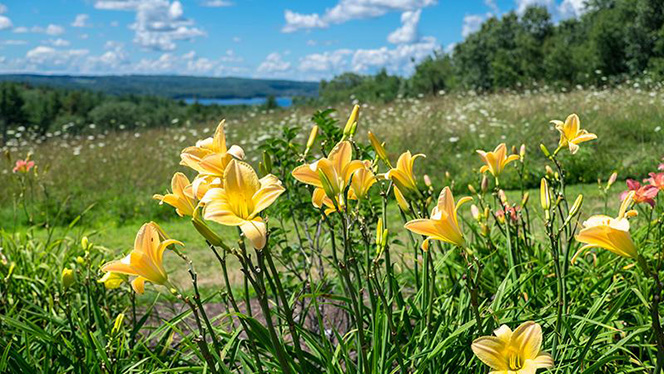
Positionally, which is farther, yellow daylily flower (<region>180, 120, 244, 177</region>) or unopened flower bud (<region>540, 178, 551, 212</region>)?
unopened flower bud (<region>540, 178, 551, 212</region>)

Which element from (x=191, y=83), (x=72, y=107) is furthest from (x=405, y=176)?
(x=191, y=83)

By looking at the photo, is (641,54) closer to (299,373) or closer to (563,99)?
(563,99)

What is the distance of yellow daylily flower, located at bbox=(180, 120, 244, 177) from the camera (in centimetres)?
137

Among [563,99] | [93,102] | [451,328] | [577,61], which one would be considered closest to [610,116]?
[563,99]

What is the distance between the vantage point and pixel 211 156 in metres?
1.37

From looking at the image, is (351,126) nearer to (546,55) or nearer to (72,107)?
(546,55)

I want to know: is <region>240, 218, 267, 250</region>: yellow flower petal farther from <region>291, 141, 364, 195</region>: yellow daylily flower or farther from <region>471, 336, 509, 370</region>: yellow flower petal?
<region>471, 336, 509, 370</region>: yellow flower petal

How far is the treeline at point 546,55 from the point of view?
2195 centimetres

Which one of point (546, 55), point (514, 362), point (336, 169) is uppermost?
point (546, 55)

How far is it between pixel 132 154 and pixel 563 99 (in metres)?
8.13

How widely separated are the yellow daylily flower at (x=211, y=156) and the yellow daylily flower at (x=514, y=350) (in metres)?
0.70

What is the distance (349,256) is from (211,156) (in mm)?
512

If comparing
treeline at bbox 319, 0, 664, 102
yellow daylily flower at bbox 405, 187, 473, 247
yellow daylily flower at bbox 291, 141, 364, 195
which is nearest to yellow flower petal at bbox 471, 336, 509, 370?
yellow daylily flower at bbox 405, 187, 473, 247

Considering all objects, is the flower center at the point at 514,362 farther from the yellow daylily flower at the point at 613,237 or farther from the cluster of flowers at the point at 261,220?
the yellow daylily flower at the point at 613,237
